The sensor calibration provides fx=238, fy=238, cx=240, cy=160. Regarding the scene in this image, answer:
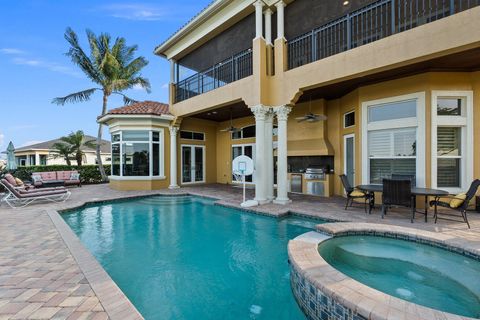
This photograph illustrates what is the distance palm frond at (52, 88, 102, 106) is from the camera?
18.2m

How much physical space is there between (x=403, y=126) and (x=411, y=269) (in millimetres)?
5569

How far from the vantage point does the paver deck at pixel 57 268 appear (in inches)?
111

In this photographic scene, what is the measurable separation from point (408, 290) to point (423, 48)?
570cm

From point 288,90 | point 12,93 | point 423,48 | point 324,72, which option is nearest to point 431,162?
point 423,48

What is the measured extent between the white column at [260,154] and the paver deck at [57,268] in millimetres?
1626

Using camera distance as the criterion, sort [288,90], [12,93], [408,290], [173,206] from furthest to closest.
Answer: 1. [12,93]
2. [173,206]
3. [288,90]
4. [408,290]

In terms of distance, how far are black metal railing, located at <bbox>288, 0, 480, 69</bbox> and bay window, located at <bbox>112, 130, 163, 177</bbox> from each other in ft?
29.9

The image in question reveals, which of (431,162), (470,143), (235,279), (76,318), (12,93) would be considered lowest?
(235,279)

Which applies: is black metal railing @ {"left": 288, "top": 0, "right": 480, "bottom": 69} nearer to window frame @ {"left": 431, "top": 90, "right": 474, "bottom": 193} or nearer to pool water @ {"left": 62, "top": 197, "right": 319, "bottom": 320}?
window frame @ {"left": 431, "top": 90, "right": 474, "bottom": 193}

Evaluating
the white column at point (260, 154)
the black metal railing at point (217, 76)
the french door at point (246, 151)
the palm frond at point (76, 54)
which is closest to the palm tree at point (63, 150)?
the palm frond at point (76, 54)

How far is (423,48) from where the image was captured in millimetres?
5953

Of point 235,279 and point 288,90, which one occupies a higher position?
point 288,90

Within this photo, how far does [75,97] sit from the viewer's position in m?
18.3

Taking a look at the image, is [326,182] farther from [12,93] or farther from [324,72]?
[12,93]
